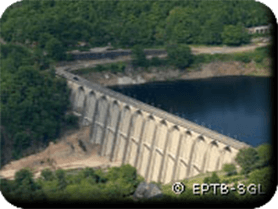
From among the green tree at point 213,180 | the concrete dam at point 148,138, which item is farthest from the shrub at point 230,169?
the green tree at point 213,180

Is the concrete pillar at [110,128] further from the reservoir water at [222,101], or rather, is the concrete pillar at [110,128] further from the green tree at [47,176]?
the green tree at [47,176]

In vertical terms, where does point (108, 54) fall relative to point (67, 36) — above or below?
below

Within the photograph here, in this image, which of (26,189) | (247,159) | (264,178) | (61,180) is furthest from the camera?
(61,180)

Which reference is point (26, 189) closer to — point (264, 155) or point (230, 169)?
point (230, 169)

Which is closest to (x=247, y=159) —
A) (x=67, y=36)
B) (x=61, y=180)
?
(x=61, y=180)

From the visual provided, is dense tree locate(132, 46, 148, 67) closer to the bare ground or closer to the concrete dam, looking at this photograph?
the concrete dam

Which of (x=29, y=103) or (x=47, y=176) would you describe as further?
(x=29, y=103)

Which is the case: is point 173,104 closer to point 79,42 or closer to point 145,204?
point 79,42

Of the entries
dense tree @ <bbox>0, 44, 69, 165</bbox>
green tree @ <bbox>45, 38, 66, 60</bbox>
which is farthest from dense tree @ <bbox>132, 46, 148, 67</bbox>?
dense tree @ <bbox>0, 44, 69, 165</bbox>
